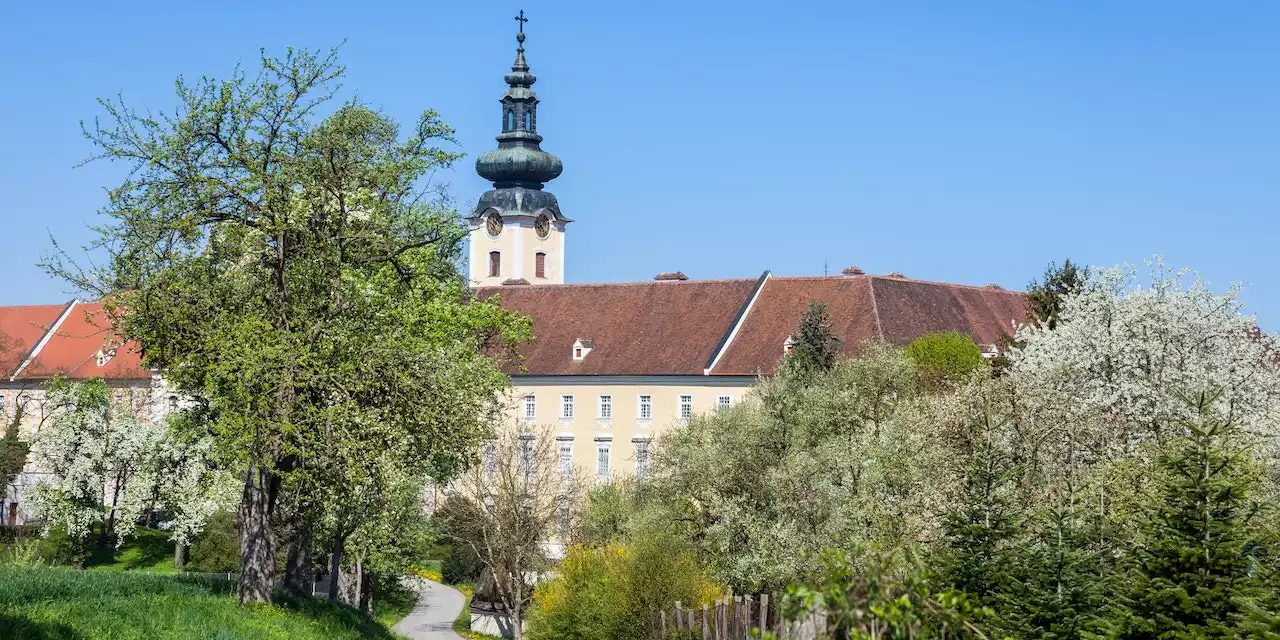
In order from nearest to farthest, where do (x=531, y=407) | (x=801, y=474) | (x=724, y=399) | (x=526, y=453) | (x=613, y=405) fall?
(x=801, y=474) < (x=526, y=453) < (x=724, y=399) < (x=613, y=405) < (x=531, y=407)

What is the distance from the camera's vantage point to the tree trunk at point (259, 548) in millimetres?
27219

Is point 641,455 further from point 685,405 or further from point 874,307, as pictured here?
point 874,307

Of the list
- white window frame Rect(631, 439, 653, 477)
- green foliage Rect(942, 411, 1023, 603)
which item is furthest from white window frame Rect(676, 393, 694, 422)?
green foliage Rect(942, 411, 1023, 603)

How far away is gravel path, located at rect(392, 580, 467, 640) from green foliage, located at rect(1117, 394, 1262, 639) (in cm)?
2740

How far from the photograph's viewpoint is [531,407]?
258 ft

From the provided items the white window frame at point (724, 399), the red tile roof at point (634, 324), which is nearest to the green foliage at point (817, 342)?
the white window frame at point (724, 399)

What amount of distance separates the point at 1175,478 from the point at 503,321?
29.2 metres

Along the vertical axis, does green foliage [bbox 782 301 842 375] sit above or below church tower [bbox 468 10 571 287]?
below

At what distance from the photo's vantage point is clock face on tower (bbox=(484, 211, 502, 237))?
341ft

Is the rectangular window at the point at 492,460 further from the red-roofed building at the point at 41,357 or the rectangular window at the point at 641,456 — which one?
the red-roofed building at the point at 41,357

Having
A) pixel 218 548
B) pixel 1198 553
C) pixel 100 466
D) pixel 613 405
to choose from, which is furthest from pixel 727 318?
pixel 1198 553

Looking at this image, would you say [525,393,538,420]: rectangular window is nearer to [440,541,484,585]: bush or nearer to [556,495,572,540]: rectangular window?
[440,541,484,585]: bush

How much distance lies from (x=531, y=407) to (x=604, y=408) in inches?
155

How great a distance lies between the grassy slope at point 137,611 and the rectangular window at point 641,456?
31144mm
